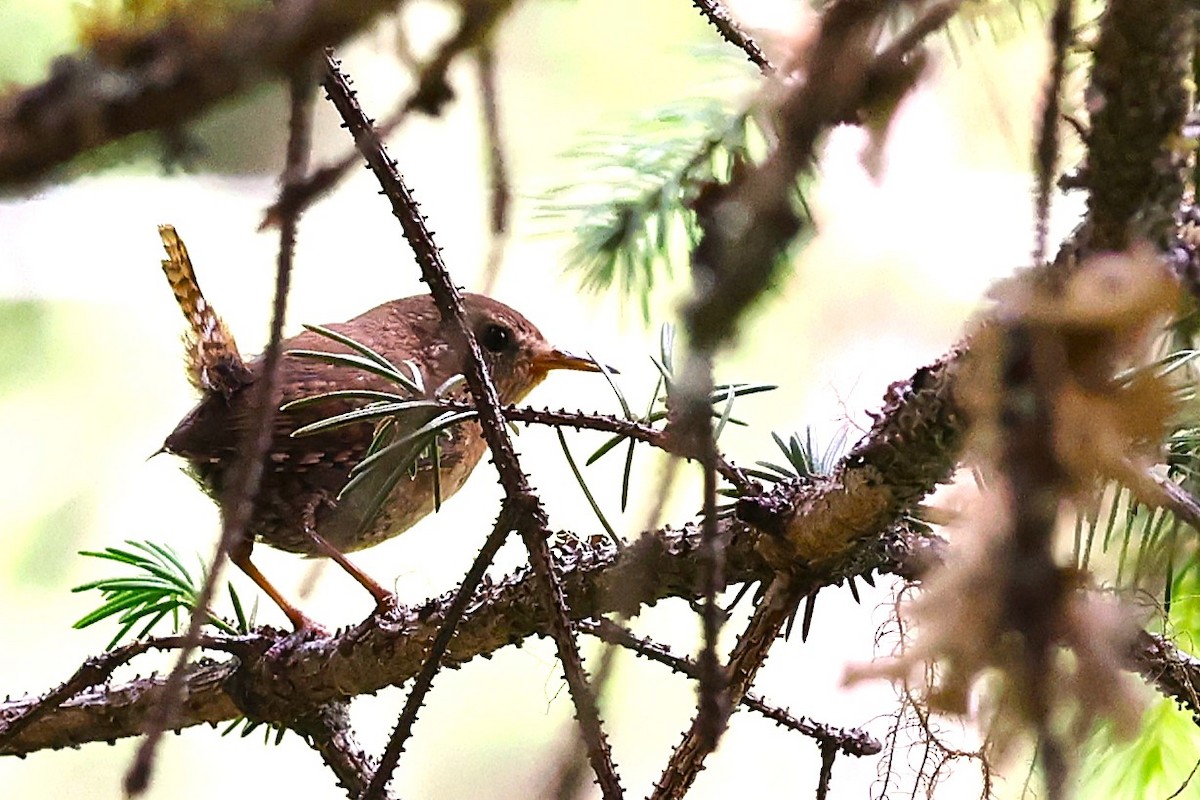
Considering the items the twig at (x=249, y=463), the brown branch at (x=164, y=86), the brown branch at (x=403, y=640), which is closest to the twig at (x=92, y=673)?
the brown branch at (x=403, y=640)

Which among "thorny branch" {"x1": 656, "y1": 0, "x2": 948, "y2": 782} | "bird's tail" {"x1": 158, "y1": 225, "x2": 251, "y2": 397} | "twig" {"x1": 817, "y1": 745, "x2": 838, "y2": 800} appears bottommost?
"thorny branch" {"x1": 656, "y1": 0, "x2": 948, "y2": 782}

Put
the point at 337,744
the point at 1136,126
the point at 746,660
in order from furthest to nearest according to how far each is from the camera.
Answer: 1. the point at 337,744
2. the point at 746,660
3. the point at 1136,126

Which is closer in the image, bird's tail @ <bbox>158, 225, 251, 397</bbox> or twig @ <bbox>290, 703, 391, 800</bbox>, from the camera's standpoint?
twig @ <bbox>290, 703, 391, 800</bbox>

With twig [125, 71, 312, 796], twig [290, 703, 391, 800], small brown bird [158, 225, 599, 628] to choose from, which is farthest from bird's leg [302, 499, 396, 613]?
twig [125, 71, 312, 796]

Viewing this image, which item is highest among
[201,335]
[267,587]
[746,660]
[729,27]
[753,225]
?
[201,335]

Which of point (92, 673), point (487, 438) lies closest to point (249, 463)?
point (487, 438)

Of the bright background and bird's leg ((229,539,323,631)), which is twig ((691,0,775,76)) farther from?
bird's leg ((229,539,323,631))

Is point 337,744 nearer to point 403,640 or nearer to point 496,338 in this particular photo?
point 403,640
